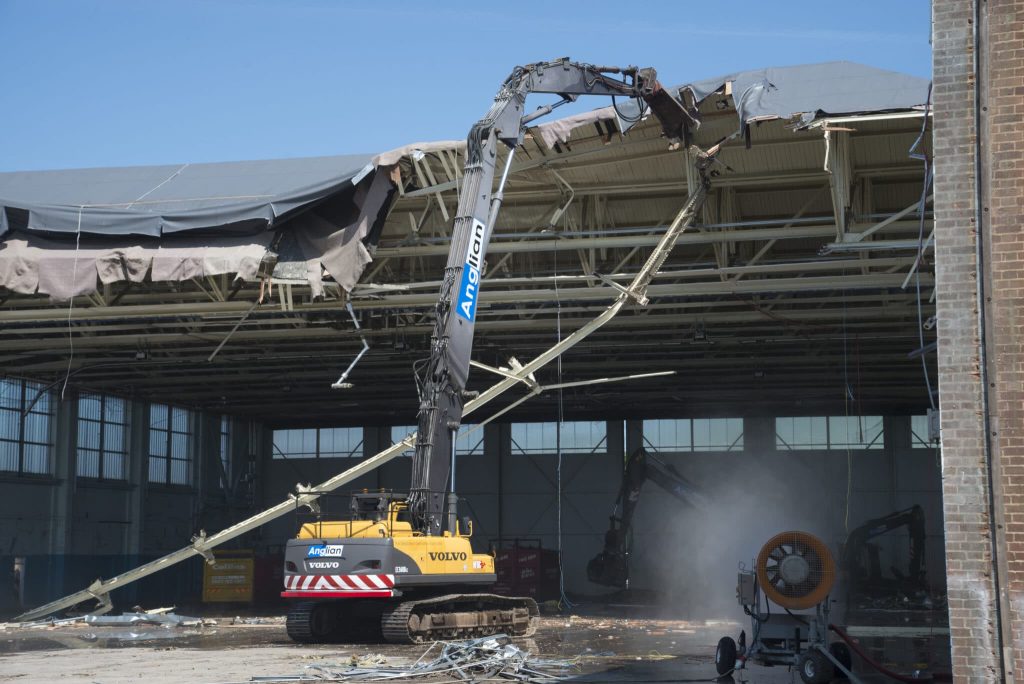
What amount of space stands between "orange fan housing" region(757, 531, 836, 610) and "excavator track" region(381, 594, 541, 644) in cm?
654

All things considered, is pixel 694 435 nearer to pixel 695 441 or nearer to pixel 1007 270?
pixel 695 441

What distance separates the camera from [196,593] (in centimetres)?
4288

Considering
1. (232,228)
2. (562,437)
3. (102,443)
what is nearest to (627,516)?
(562,437)

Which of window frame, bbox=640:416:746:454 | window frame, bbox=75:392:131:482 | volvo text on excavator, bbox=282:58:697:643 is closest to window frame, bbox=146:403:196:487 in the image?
window frame, bbox=75:392:131:482

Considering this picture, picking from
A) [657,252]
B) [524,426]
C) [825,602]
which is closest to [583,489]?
[524,426]

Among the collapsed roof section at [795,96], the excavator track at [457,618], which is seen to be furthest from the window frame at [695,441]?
the collapsed roof section at [795,96]

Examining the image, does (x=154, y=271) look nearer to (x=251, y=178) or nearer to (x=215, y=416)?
(x=251, y=178)

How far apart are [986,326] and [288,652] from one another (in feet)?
39.2

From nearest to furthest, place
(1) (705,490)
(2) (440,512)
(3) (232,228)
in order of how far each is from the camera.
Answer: (2) (440,512), (3) (232,228), (1) (705,490)

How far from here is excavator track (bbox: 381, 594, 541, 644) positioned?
1836 cm

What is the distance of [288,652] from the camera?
1803cm

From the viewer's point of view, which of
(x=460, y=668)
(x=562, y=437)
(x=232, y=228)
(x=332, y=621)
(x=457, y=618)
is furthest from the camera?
(x=562, y=437)

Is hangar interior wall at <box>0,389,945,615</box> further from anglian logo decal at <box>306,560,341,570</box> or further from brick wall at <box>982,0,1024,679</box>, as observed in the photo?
brick wall at <box>982,0,1024,679</box>

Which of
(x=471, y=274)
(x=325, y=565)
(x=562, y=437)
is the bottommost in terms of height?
(x=325, y=565)
